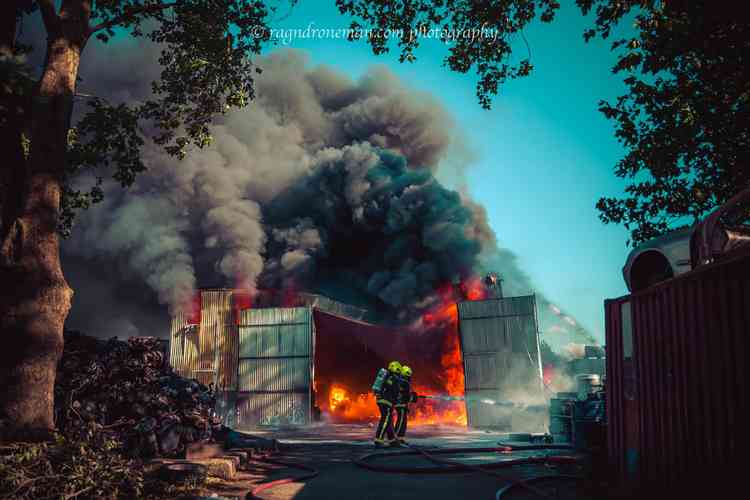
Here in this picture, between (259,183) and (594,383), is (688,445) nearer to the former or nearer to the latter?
(594,383)

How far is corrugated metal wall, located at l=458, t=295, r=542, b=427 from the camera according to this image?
1802cm

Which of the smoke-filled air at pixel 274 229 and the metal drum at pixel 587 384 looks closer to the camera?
the metal drum at pixel 587 384

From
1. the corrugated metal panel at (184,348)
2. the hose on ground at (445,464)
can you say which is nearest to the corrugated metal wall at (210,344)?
the corrugated metal panel at (184,348)

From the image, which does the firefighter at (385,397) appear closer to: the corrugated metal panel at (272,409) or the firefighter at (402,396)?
the firefighter at (402,396)

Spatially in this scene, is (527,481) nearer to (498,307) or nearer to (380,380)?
(380,380)

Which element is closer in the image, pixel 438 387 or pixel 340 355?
pixel 438 387

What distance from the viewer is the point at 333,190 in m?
32.7

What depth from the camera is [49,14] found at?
23.6ft

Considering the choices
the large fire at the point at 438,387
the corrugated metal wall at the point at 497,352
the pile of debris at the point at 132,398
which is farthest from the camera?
the large fire at the point at 438,387

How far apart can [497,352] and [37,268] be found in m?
15.3

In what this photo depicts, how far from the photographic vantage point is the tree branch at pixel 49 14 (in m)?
7.18

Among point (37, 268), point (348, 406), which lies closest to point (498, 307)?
point (348, 406)

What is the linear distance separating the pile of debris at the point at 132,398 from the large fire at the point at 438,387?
13.1m

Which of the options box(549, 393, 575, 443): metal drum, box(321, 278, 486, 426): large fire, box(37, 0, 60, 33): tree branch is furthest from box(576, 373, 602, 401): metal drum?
box(37, 0, 60, 33): tree branch
